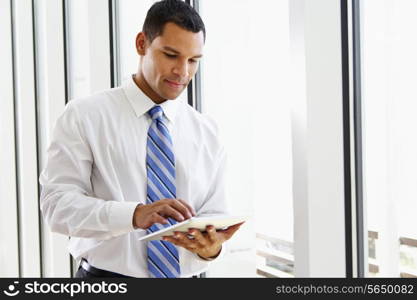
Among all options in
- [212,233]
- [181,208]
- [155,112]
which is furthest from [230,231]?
[155,112]

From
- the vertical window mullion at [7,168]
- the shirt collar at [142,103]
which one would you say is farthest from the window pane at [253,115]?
the vertical window mullion at [7,168]

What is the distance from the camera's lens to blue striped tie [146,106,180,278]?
1513 mm

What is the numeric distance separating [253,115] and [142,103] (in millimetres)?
565

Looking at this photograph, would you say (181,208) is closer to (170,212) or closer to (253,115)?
(170,212)

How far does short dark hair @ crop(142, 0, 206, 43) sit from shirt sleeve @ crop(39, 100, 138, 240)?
13.2 inches

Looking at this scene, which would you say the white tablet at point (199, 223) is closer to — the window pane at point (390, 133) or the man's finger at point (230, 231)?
the man's finger at point (230, 231)

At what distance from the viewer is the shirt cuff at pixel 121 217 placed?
4.47ft

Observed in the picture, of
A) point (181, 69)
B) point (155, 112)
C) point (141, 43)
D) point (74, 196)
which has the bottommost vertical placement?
point (74, 196)

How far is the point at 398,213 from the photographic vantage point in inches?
56.8

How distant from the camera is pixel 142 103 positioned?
1.61m

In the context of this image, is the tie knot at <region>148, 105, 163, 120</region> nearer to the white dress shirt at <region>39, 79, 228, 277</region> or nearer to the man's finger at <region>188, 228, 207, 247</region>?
the white dress shirt at <region>39, 79, 228, 277</region>

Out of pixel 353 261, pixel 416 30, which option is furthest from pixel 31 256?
pixel 416 30

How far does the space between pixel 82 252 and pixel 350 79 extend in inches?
36.6

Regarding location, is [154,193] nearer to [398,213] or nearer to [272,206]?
[272,206]
